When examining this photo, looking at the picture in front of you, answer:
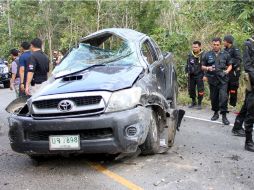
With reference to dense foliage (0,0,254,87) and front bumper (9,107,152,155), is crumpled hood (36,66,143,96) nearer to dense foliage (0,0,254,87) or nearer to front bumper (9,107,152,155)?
front bumper (9,107,152,155)

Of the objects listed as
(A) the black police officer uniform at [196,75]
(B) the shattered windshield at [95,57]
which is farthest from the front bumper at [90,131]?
(A) the black police officer uniform at [196,75]

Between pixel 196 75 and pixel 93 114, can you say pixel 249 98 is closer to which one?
pixel 93 114

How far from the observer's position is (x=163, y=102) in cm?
604

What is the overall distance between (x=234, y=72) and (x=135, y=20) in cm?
1154

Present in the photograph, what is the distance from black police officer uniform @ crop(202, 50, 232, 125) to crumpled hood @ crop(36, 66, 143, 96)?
3.61 m

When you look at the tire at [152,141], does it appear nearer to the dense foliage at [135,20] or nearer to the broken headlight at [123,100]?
the broken headlight at [123,100]

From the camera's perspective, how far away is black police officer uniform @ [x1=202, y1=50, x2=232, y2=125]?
8.97 meters

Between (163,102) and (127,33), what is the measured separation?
1376 millimetres

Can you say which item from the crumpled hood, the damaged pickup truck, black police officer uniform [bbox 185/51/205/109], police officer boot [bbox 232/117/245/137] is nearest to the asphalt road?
the damaged pickup truck

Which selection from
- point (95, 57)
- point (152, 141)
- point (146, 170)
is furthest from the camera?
point (95, 57)

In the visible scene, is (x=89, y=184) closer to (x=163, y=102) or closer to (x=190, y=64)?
(x=163, y=102)

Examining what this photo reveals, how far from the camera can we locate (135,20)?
20.8 m

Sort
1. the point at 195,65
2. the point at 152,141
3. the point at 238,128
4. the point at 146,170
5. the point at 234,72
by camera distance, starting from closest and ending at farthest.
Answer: the point at 146,170 → the point at 152,141 → the point at 238,128 → the point at 234,72 → the point at 195,65

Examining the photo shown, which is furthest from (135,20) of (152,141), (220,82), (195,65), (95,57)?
(152,141)
